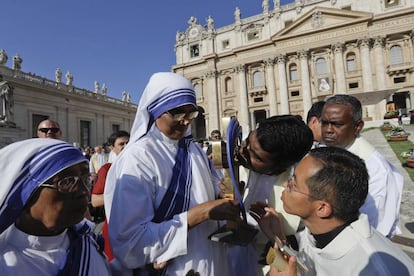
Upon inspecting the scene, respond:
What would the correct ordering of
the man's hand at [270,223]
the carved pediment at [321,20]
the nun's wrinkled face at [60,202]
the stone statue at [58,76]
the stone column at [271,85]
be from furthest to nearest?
1. the stone column at [271,85]
2. the carved pediment at [321,20]
3. the stone statue at [58,76]
4. the man's hand at [270,223]
5. the nun's wrinkled face at [60,202]

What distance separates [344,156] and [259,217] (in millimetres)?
632

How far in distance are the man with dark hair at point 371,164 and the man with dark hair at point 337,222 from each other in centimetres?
81

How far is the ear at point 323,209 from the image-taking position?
4.32 ft

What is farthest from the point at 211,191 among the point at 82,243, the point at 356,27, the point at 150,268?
the point at 356,27

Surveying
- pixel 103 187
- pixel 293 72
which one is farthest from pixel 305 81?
pixel 103 187

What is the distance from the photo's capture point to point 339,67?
30.0 m

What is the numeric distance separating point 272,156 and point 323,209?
44cm

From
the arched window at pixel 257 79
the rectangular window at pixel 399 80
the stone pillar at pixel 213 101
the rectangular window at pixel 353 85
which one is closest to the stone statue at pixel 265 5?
the arched window at pixel 257 79

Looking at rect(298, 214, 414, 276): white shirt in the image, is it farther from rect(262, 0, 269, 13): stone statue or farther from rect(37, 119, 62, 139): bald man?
rect(262, 0, 269, 13): stone statue

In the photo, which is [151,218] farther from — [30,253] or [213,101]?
[213,101]

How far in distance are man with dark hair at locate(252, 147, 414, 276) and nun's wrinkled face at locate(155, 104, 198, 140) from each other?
711 millimetres

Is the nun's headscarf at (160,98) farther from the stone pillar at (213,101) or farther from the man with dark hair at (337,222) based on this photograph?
the stone pillar at (213,101)

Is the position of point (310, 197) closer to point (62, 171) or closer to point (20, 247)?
point (62, 171)

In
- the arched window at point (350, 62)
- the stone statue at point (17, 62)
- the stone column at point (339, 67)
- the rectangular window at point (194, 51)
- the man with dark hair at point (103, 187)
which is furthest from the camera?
the rectangular window at point (194, 51)
